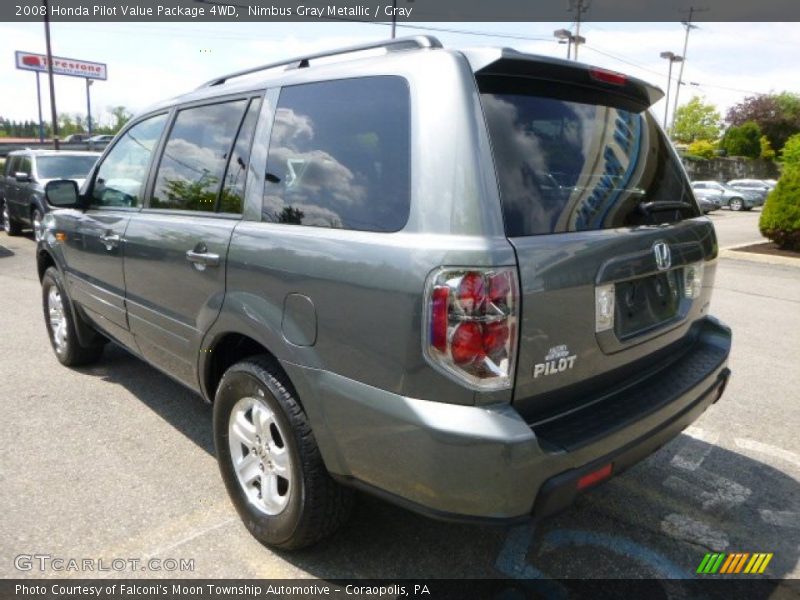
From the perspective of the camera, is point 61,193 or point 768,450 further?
point 61,193

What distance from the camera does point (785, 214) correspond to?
38.8 ft

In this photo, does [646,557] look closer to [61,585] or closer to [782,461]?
[782,461]

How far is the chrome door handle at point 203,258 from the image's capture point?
265cm

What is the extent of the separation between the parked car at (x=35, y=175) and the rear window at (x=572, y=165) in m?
10.6

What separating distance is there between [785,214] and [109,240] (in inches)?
486

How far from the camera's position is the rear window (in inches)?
78.8

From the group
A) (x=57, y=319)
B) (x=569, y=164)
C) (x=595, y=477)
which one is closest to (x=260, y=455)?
(x=595, y=477)

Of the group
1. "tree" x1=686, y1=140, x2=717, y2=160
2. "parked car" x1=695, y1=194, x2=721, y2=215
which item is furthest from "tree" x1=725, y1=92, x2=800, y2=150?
"parked car" x1=695, y1=194, x2=721, y2=215

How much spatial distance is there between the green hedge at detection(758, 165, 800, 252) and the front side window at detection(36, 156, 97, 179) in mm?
13092

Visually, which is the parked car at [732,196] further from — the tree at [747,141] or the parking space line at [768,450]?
the parking space line at [768,450]

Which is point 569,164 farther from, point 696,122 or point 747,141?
point 696,122

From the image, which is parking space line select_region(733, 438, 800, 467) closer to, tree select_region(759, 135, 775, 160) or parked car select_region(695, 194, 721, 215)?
parked car select_region(695, 194, 721, 215)

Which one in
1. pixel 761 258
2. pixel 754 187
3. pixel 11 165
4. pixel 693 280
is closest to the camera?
pixel 693 280

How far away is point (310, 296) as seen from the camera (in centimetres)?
216
